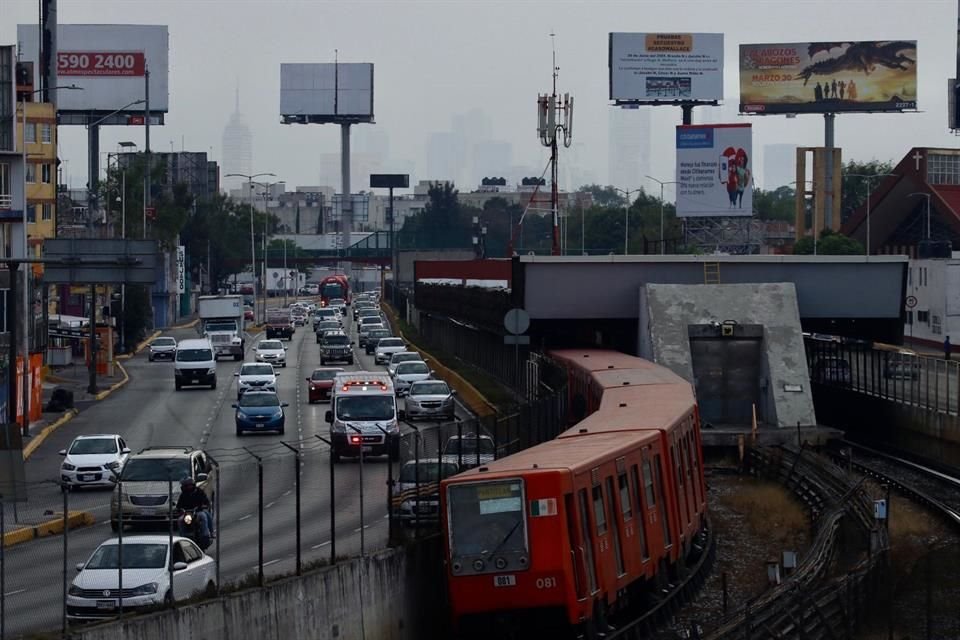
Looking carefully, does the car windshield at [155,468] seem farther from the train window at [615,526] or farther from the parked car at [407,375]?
the parked car at [407,375]

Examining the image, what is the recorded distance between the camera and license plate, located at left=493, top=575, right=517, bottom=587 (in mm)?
19922

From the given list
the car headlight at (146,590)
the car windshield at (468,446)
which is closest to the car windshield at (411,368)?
the car windshield at (468,446)

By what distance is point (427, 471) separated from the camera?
2508cm

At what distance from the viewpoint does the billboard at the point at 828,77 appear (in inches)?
5276

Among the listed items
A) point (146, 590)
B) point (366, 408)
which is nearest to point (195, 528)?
point (146, 590)

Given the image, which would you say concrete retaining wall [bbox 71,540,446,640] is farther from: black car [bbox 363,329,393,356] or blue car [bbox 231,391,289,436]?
black car [bbox 363,329,393,356]

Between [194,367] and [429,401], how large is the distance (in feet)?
60.6

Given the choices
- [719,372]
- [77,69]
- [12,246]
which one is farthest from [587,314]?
[77,69]

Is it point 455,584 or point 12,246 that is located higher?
point 12,246

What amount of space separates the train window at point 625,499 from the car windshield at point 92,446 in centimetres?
1750

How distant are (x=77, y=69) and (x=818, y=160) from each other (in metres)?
61.7

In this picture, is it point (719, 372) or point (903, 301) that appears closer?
point (719, 372)

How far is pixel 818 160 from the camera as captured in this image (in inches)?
5192

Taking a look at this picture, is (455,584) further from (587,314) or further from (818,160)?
(818,160)
